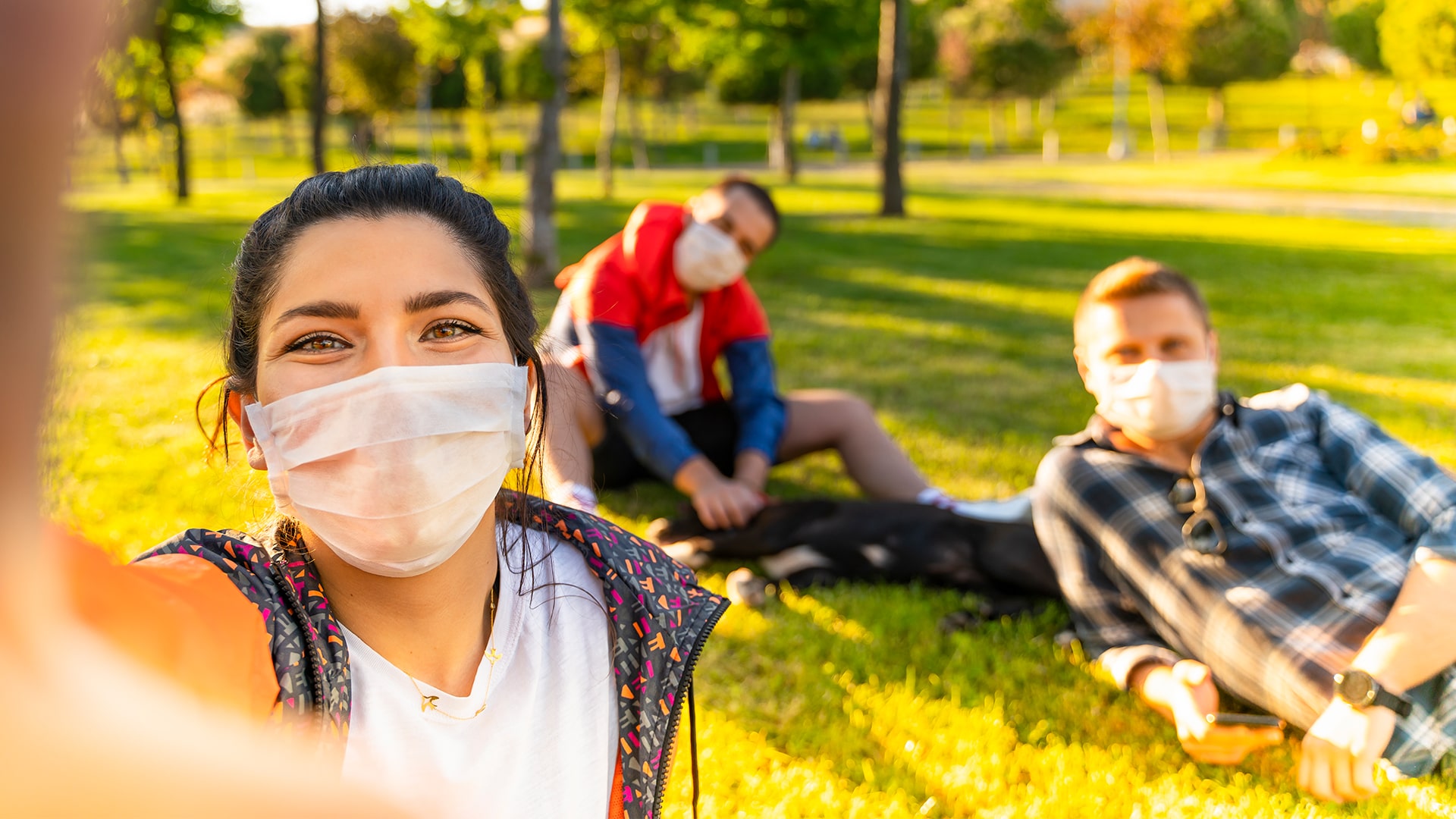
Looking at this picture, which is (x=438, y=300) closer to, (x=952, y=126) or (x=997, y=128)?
(x=997, y=128)

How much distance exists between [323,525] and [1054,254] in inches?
540

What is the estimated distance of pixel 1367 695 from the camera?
240cm

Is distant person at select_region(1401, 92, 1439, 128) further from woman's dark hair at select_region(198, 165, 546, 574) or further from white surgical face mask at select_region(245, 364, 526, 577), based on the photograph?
white surgical face mask at select_region(245, 364, 526, 577)

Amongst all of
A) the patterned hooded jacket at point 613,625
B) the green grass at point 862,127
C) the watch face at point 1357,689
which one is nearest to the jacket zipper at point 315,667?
the patterned hooded jacket at point 613,625

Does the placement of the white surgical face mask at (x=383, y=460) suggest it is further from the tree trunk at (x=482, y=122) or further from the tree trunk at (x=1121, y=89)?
the tree trunk at (x=1121, y=89)

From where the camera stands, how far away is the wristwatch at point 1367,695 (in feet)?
7.89

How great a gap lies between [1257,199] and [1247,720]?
73.9 ft

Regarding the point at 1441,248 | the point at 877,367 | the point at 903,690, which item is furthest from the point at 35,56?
the point at 1441,248

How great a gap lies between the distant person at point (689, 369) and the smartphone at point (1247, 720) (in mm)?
1564

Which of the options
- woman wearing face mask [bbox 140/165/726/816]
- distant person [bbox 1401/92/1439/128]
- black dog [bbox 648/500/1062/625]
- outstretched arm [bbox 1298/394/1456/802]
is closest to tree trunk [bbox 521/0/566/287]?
black dog [bbox 648/500/1062/625]

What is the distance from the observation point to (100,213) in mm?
390

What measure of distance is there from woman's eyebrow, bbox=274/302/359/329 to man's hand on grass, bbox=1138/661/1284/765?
7.04 feet

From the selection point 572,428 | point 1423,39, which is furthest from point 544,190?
point 1423,39

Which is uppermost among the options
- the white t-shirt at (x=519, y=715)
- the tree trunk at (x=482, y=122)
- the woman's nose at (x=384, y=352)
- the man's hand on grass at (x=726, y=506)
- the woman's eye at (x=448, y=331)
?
the tree trunk at (x=482, y=122)
